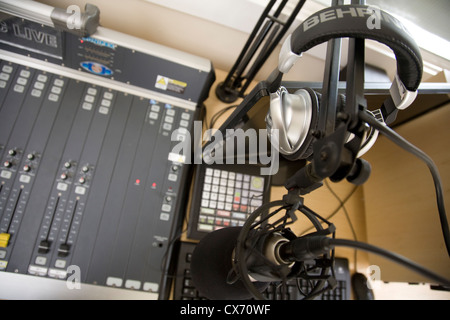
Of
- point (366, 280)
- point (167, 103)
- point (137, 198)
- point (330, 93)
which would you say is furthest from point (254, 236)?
point (366, 280)

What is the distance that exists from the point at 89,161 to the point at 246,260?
1.62 feet

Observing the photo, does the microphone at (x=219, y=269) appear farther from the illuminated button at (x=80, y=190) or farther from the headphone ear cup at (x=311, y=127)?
the illuminated button at (x=80, y=190)

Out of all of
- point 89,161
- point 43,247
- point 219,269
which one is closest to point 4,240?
point 43,247

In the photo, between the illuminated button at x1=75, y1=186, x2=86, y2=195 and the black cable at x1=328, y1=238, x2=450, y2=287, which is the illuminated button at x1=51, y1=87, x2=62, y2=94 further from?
the black cable at x1=328, y1=238, x2=450, y2=287

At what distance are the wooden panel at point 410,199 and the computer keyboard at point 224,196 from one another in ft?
1.24

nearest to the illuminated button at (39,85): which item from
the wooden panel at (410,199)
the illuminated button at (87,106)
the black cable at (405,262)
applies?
the illuminated button at (87,106)

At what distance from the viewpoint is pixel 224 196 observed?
0.70m

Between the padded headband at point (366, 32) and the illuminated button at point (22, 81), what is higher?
the illuminated button at point (22, 81)

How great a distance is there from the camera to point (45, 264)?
1.78 ft

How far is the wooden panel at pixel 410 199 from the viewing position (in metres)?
0.63

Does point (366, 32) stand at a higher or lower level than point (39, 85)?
lower

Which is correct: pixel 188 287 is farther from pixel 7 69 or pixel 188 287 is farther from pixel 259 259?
pixel 7 69

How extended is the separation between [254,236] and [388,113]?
0.26 m

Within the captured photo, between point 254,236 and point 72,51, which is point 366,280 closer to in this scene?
point 254,236
